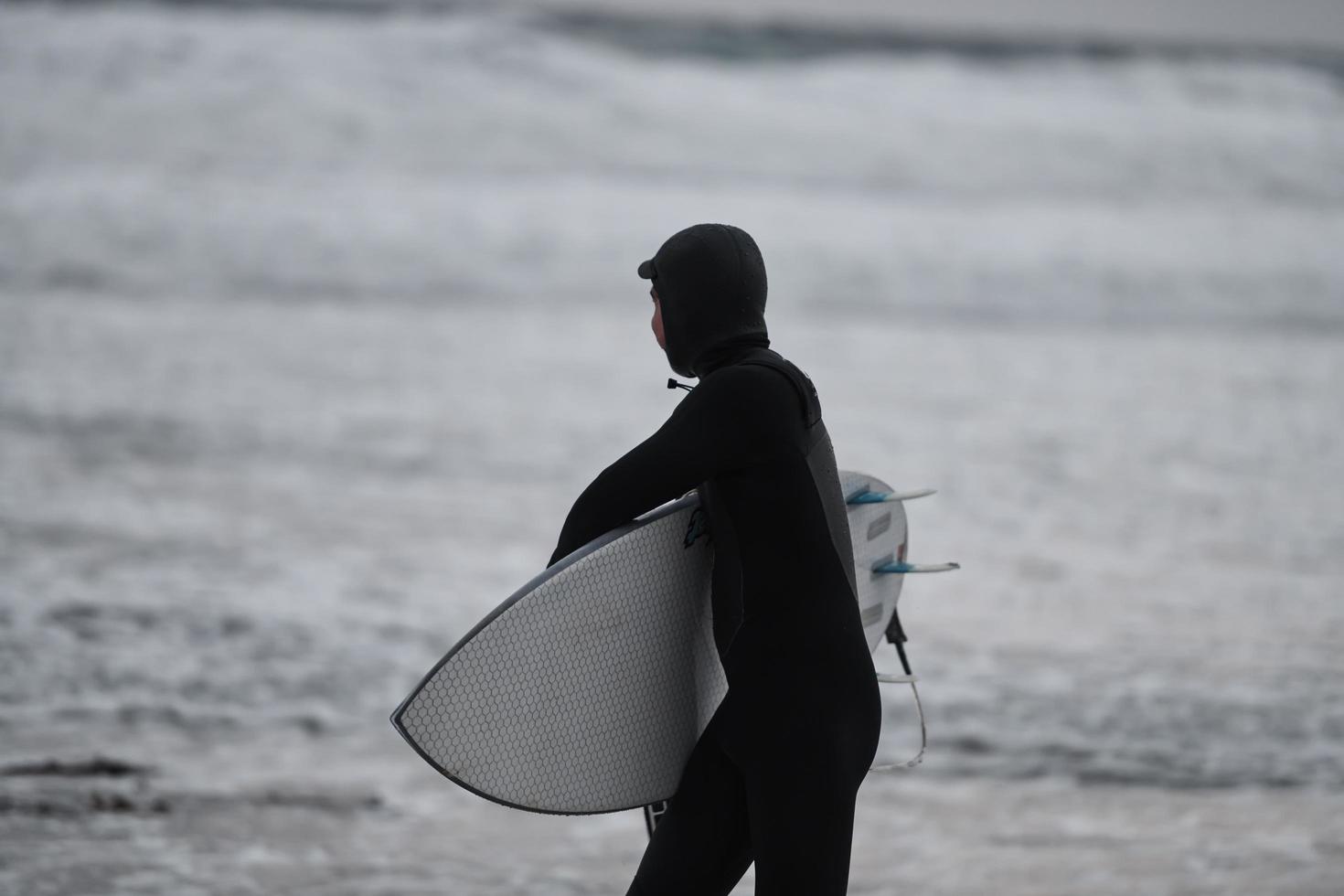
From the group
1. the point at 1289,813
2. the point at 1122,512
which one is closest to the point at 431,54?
the point at 1122,512

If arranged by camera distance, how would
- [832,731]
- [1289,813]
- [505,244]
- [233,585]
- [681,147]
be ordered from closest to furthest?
[832,731]
[1289,813]
[233,585]
[505,244]
[681,147]

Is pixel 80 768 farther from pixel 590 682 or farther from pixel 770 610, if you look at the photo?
pixel 770 610

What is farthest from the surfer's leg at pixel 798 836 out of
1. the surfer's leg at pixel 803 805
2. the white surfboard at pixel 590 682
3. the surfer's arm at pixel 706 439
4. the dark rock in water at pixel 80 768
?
the dark rock in water at pixel 80 768

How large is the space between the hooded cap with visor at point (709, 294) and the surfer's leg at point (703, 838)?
564 mm

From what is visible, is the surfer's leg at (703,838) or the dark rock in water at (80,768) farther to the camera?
the dark rock in water at (80,768)

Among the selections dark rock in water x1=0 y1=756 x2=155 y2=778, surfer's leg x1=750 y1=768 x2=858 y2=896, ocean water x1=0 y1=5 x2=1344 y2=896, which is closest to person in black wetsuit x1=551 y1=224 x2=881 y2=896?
surfer's leg x1=750 y1=768 x2=858 y2=896

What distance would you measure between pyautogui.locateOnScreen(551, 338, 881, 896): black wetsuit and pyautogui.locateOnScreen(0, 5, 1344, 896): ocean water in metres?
1.43

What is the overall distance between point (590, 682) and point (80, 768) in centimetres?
229

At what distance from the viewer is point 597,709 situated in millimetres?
2121

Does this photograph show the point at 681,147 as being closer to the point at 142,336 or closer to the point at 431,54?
the point at 431,54

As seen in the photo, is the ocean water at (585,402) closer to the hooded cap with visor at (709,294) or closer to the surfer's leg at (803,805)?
the surfer's leg at (803,805)

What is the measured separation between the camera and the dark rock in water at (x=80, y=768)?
3748 mm

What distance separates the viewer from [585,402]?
9.73 m

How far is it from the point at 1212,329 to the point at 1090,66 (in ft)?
39.6
